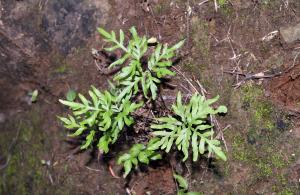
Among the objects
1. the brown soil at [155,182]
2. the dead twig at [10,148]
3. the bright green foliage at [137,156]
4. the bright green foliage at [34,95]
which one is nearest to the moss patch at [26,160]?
the dead twig at [10,148]

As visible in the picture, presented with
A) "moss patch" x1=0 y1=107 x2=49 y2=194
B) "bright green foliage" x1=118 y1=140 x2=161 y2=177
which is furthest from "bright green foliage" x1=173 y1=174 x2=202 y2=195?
"moss patch" x1=0 y1=107 x2=49 y2=194

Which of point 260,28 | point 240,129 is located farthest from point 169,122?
point 260,28

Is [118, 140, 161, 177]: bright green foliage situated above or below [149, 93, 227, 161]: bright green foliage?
below

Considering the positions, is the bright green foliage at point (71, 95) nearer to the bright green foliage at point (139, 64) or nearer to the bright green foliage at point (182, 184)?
the bright green foliage at point (139, 64)

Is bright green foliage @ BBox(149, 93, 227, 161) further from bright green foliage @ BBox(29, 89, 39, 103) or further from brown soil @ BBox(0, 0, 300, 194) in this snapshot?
bright green foliage @ BBox(29, 89, 39, 103)

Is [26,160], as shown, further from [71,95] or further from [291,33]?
[291,33]

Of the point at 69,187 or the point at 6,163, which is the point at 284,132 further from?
the point at 6,163
